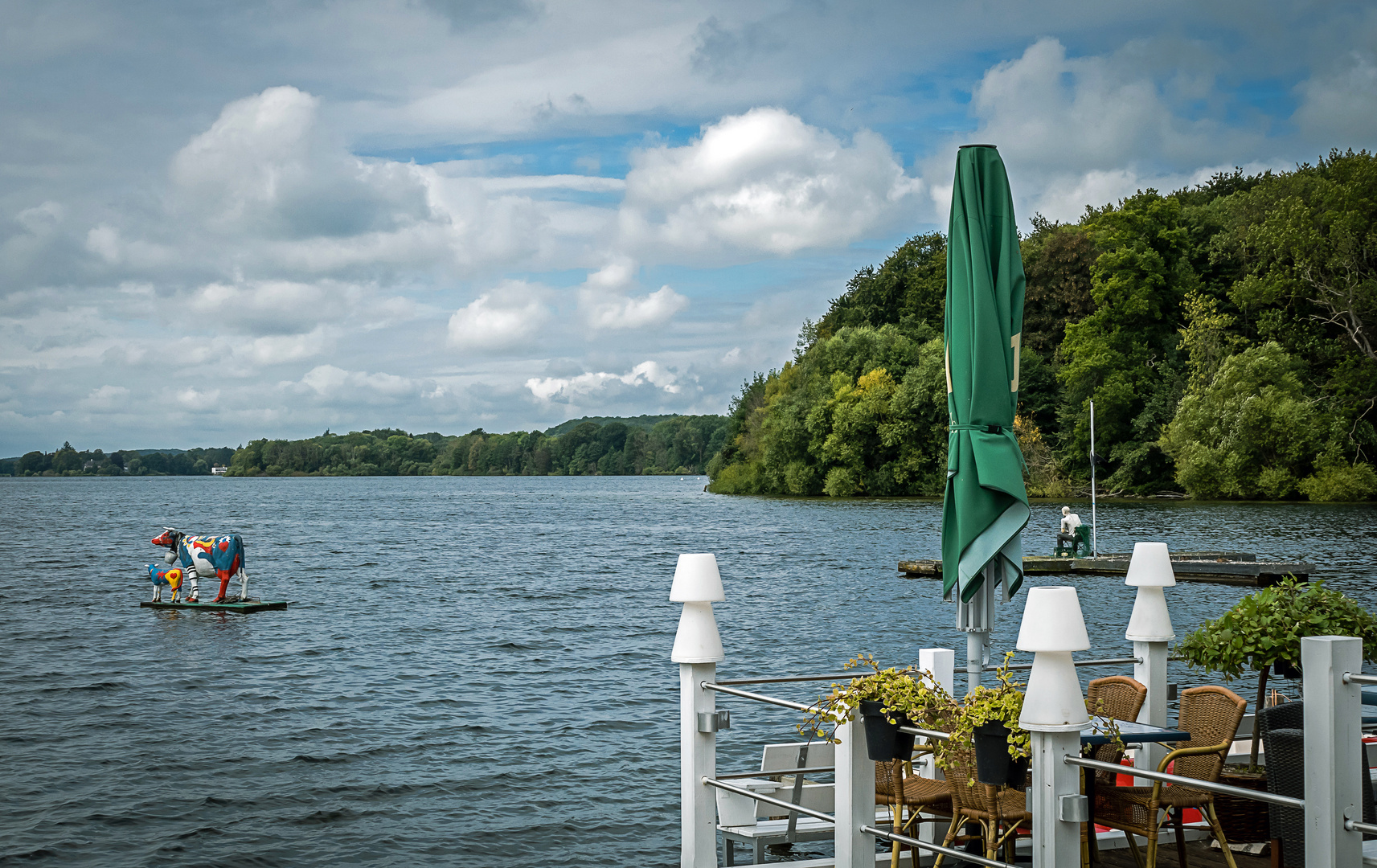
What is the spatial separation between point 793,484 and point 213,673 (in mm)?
64797

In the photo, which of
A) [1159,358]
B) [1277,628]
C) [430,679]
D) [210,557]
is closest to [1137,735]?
[1277,628]

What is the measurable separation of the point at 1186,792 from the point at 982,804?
1167 millimetres

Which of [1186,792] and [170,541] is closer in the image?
[1186,792]

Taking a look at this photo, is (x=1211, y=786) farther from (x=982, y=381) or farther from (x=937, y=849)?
(x=982, y=381)

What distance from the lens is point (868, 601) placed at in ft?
99.9

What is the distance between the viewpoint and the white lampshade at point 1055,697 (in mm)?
4355

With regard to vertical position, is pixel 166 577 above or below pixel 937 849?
below

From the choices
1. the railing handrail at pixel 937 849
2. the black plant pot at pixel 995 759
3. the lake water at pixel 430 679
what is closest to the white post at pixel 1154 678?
the railing handrail at pixel 937 849

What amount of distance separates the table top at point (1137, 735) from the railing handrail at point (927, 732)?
0.95 m

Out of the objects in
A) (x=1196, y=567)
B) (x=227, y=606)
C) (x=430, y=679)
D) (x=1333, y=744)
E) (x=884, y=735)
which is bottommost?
(x=430, y=679)

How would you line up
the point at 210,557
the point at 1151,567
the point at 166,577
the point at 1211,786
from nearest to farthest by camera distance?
the point at 1211,786
the point at 1151,567
the point at 210,557
the point at 166,577

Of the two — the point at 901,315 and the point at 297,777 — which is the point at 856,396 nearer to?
the point at 901,315

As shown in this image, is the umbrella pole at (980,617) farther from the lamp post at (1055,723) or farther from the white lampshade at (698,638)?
the lamp post at (1055,723)

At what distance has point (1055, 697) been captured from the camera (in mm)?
4363
